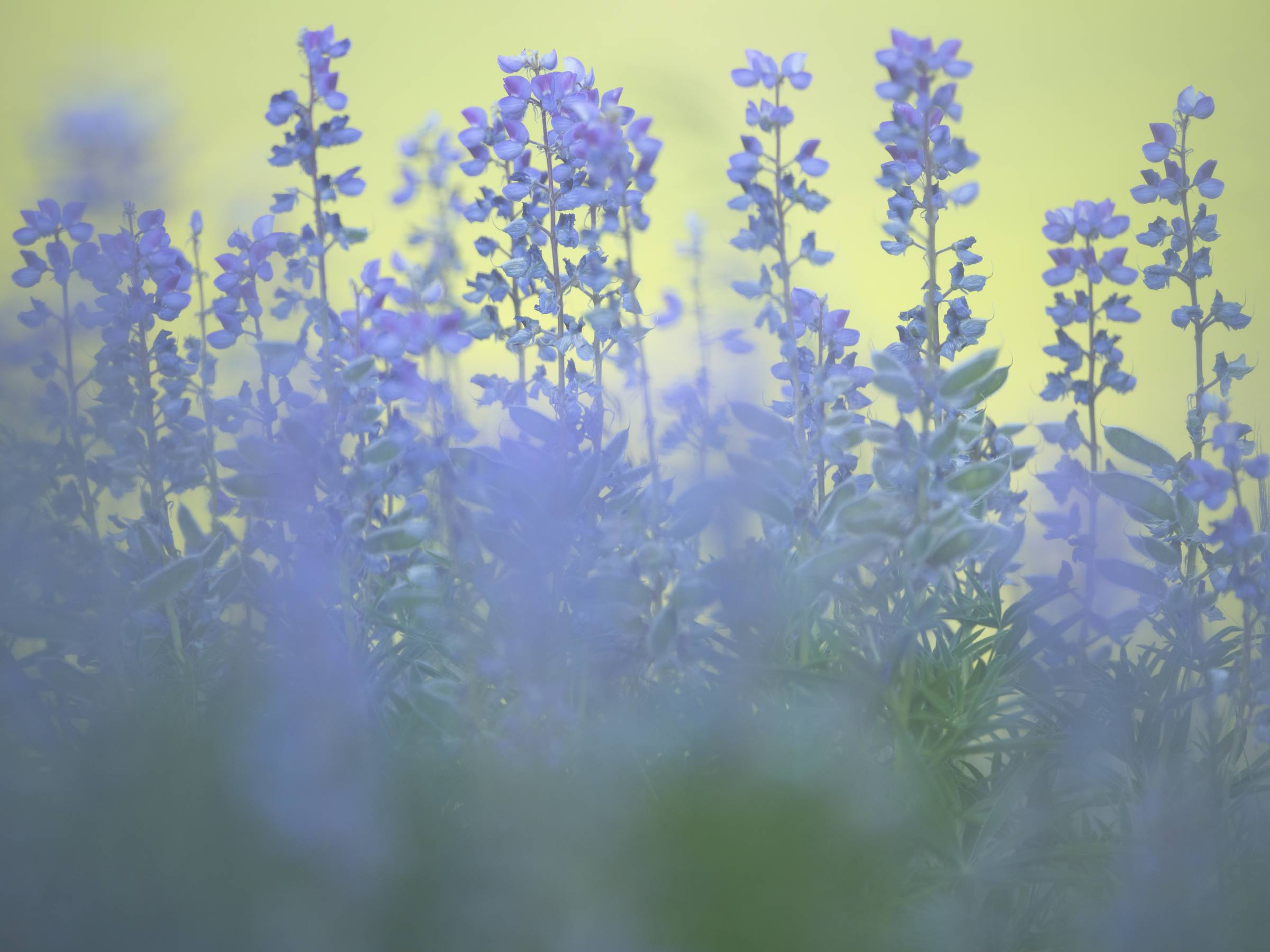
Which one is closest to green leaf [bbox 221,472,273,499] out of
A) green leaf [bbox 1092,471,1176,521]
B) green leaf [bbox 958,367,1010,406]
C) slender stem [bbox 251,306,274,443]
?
slender stem [bbox 251,306,274,443]

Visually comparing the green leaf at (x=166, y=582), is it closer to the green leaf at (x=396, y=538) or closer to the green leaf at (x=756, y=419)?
the green leaf at (x=396, y=538)

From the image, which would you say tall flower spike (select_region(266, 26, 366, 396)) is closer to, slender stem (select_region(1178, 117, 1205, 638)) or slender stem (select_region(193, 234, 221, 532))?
slender stem (select_region(193, 234, 221, 532))

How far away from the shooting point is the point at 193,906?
540 millimetres

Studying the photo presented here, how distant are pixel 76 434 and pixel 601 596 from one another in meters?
0.50

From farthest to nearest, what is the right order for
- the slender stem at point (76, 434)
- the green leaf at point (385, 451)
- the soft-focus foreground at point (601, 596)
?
the slender stem at point (76, 434) < the green leaf at point (385, 451) < the soft-focus foreground at point (601, 596)

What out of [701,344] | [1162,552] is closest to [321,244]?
[701,344]

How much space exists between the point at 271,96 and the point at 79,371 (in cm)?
42

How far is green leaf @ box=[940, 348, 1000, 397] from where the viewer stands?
746 mm

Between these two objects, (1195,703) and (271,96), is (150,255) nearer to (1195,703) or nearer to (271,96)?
(271,96)

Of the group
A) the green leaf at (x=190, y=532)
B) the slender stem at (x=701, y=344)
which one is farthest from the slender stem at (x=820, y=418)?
the green leaf at (x=190, y=532)

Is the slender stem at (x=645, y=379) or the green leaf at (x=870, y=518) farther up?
the slender stem at (x=645, y=379)

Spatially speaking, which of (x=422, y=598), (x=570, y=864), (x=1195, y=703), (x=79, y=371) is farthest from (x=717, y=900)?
(x=79, y=371)

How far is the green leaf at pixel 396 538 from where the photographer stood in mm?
822

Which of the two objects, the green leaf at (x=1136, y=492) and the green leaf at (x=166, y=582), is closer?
the green leaf at (x=166, y=582)
